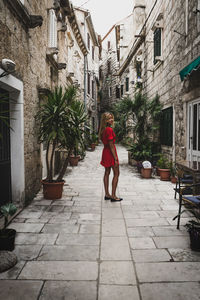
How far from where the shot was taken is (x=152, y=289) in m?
2.17

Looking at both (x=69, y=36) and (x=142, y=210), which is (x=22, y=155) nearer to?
(x=142, y=210)

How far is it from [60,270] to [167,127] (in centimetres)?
662

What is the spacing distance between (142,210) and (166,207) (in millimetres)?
502

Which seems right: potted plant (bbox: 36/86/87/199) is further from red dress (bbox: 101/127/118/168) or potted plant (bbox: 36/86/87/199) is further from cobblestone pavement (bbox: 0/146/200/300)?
red dress (bbox: 101/127/118/168)

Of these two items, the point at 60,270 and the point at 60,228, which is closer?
the point at 60,270

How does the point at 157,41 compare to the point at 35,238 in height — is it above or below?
above

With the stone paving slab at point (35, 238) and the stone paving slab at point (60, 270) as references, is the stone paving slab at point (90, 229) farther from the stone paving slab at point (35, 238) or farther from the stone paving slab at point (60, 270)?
the stone paving slab at point (60, 270)

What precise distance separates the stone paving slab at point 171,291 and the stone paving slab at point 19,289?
0.92 meters

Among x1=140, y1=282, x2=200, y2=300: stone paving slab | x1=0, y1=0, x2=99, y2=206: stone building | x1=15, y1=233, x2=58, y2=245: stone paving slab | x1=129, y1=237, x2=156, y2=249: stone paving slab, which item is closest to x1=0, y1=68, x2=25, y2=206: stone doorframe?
x1=0, y1=0, x2=99, y2=206: stone building

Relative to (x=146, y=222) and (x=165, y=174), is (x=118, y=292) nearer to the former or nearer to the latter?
(x=146, y=222)

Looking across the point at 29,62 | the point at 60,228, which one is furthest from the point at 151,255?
the point at 29,62

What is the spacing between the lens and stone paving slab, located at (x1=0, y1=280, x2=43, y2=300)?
2070mm

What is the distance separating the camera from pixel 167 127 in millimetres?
8219

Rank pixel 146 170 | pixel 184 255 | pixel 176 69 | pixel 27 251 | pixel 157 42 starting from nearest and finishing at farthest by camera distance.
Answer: pixel 184 255
pixel 27 251
pixel 176 69
pixel 146 170
pixel 157 42
